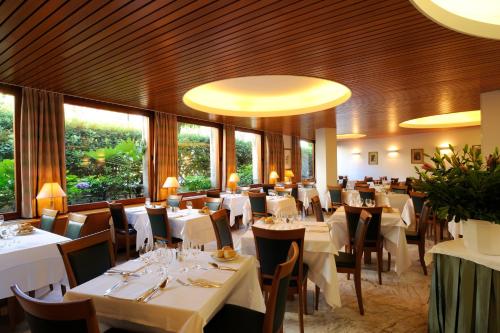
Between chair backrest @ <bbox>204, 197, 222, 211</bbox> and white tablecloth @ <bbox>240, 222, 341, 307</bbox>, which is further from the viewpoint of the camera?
chair backrest @ <bbox>204, 197, 222, 211</bbox>

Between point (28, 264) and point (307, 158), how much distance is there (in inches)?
478

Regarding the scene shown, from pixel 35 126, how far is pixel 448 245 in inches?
220

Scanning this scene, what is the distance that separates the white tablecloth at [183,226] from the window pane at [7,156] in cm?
180

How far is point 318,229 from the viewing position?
325cm

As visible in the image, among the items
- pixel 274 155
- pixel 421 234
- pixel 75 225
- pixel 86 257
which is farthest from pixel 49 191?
pixel 274 155

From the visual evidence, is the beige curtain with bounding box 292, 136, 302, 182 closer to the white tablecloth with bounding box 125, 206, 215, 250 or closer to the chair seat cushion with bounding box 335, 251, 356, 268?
the white tablecloth with bounding box 125, 206, 215, 250

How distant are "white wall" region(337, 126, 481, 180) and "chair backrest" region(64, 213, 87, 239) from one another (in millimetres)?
13100

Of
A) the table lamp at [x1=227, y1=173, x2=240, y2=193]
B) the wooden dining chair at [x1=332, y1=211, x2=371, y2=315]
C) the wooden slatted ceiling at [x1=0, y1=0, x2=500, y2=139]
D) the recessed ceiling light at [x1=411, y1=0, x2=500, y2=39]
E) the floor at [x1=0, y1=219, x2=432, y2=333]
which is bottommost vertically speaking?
the floor at [x1=0, y1=219, x2=432, y2=333]

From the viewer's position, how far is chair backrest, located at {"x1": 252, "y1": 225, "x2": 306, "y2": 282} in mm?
2461

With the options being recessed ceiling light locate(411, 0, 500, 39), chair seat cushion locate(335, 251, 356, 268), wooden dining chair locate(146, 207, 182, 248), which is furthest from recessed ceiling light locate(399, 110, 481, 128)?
wooden dining chair locate(146, 207, 182, 248)

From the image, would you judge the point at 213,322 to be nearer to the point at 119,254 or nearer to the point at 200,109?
the point at 119,254

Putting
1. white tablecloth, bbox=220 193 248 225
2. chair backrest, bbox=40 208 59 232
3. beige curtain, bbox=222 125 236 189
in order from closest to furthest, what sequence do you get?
chair backrest, bbox=40 208 59 232
white tablecloth, bbox=220 193 248 225
beige curtain, bbox=222 125 236 189

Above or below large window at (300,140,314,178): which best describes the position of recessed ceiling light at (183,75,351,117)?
above

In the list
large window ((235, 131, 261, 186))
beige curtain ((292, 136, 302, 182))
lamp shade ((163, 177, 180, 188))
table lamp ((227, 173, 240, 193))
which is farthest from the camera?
beige curtain ((292, 136, 302, 182))
